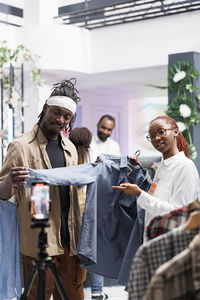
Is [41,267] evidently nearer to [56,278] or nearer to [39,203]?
[56,278]

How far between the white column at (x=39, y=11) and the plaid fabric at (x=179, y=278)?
22.8ft

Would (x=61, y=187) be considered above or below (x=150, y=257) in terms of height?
above

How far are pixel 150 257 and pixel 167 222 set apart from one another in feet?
0.99

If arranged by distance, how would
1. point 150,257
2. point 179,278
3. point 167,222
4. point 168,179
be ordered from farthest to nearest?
point 168,179 → point 167,222 → point 150,257 → point 179,278

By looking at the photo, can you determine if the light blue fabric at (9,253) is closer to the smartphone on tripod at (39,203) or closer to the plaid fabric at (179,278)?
the smartphone on tripod at (39,203)

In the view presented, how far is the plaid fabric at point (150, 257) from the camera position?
6.37ft

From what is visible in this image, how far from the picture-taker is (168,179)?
2.90 meters

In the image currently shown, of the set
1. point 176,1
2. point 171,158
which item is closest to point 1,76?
point 176,1

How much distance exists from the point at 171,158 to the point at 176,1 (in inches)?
Answer: 190

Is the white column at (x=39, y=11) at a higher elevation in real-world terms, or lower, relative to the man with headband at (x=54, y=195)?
higher

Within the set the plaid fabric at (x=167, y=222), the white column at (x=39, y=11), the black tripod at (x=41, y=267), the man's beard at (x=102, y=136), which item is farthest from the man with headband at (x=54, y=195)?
the white column at (x=39, y=11)

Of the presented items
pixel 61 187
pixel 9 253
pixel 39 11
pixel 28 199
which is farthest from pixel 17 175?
pixel 39 11

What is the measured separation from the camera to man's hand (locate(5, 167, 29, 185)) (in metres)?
2.77

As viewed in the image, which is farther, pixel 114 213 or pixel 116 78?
pixel 116 78
